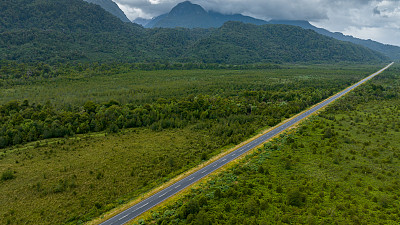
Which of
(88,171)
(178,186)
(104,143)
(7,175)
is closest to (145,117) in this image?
(104,143)

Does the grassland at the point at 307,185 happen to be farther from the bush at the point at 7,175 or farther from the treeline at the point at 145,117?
the bush at the point at 7,175

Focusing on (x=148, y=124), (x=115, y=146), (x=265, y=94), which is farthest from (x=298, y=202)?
(x=265, y=94)

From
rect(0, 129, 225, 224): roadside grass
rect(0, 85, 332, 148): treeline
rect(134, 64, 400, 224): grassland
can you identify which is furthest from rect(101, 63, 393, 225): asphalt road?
rect(0, 85, 332, 148): treeline

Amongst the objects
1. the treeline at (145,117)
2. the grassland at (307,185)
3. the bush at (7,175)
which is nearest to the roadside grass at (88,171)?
the bush at (7,175)

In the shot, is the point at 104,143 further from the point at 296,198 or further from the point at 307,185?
the point at 307,185

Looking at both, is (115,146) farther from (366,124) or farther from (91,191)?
(366,124)

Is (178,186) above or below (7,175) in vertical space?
above
